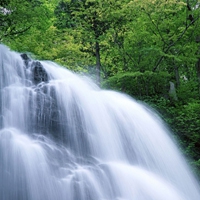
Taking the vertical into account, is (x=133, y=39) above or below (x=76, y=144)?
above

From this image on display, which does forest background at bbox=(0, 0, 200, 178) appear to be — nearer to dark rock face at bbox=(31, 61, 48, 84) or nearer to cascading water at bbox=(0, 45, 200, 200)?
cascading water at bbox=(0, 45, 200, 200)

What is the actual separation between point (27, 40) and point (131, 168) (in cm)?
664

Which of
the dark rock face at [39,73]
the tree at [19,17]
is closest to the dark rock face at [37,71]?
the dark rock face at [39,73]

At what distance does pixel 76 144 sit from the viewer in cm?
657

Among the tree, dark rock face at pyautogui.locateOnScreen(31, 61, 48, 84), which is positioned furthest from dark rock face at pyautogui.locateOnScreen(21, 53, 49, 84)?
the tree

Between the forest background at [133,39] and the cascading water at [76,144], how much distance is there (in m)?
1.83

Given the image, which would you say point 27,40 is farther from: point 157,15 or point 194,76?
point 194,76

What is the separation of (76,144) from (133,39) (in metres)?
5.94

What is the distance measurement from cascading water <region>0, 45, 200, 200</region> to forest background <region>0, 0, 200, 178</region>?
72.1 inches

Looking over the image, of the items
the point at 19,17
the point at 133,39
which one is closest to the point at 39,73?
the point at 19,17

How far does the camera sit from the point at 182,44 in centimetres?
1173

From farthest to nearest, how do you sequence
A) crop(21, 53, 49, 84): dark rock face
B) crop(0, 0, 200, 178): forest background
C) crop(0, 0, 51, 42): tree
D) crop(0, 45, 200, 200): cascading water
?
crop(0, 0, 51, 42): tree < crop(0, 0, 200, 178): forest background < crop(21, 53, 49, 84): dark rock face < crop(0, 45, 200, 200): cascading water

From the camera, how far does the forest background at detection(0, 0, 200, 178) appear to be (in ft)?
33.1

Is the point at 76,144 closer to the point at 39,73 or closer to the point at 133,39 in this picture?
the point at 39,73
